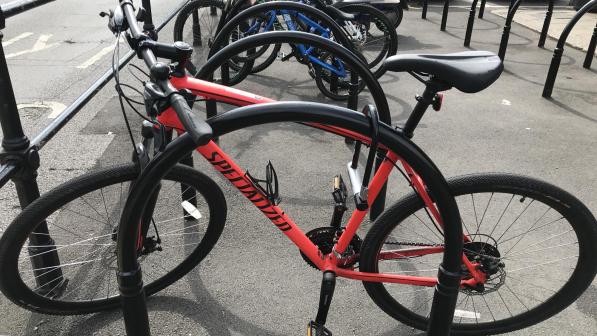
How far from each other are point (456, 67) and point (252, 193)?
0.95 metres

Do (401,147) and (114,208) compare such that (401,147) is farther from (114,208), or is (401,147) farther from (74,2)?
(74,2)

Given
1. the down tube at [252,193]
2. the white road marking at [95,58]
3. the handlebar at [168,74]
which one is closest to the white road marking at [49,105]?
the white road marking at [95,58]

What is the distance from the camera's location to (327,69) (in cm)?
512

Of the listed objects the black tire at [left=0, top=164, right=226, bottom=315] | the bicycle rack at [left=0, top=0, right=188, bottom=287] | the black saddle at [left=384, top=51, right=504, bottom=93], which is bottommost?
the black tire at [left=0, top=164, right=226, bottom=315]

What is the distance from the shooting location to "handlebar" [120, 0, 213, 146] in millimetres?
1326

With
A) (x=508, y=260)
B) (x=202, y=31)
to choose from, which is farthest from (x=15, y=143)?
(x=202, y=31)

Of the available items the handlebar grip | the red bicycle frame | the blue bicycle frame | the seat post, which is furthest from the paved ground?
the handlebar grip

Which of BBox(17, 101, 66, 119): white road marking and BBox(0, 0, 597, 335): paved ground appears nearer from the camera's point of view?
BBox(0, 0, 597, 335): paved ground

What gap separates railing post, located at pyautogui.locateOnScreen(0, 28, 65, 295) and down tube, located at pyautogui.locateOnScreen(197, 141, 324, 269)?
761 millimetres

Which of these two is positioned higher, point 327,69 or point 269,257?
point 327,69

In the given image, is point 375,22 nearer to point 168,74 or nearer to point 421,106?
point 421,106

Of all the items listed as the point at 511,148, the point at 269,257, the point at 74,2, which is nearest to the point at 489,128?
the point at 511,148

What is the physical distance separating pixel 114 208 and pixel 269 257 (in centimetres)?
104

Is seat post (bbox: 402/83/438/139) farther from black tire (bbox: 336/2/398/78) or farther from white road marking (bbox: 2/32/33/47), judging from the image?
white road marking (bbox: 2/32/33/47)
